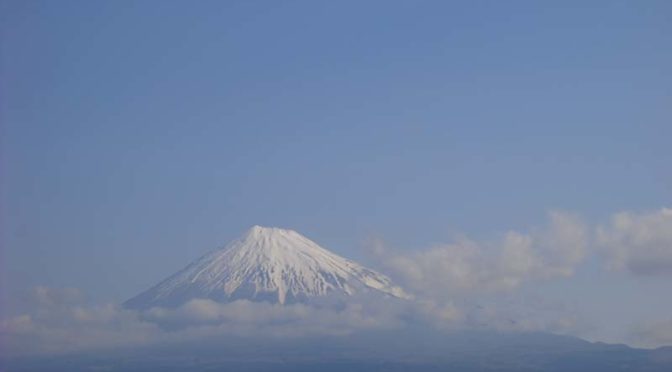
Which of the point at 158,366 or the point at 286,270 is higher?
the point at 286,270

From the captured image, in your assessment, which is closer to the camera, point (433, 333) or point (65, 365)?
point (65, 365)

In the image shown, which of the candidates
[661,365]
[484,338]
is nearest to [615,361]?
[661,365]

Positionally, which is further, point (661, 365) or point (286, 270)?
point (286, 270)

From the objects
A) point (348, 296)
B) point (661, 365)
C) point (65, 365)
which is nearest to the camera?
point (661, 365)

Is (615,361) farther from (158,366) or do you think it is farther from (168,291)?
(168,291)

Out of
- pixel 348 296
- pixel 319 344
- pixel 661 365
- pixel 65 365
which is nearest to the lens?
pixel 661 365

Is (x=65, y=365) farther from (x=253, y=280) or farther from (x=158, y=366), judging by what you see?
(x=253, y=280)

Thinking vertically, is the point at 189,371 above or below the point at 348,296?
below

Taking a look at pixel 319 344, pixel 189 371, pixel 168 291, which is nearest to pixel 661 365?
pixel 319 344

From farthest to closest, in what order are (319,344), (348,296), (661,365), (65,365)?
1. (348,296)
2. (319,344)
3. (65,365)
4. (661,365)
